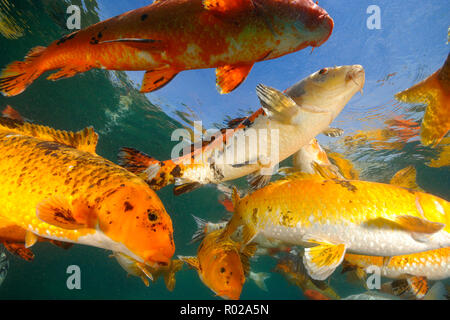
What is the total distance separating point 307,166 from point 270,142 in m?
1.48

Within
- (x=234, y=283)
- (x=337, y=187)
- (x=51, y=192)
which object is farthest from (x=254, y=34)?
(x=234, y=283)

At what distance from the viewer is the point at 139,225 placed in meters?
1.03

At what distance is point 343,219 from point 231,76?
6.46ft

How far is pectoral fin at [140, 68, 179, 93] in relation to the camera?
1.19 metres

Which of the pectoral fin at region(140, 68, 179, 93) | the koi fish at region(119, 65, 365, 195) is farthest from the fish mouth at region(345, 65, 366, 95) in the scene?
the pectoral fin at region(140, 68, 179, 93)

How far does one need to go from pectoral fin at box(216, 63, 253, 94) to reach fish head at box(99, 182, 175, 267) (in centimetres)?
72

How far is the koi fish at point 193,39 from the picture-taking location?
1.06 metres

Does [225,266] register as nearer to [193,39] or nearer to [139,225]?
[139,225]

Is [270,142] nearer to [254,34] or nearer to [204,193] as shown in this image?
[254,34]

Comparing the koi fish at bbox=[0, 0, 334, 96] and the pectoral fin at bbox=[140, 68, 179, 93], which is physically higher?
the koi fish at bbox=[0, 0, 334, 96]

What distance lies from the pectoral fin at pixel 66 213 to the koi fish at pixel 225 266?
2.14 m

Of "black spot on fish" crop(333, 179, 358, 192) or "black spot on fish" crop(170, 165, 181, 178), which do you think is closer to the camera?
"black spot on fish" crop(170, 165, 181, 178)

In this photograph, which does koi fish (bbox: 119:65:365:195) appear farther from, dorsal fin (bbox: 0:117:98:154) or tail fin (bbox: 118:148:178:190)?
dorsal fin (bbox: 0:117:98:154)

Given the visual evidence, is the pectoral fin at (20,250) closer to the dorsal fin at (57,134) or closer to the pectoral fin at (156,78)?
the dorsal fin at (57,134)
